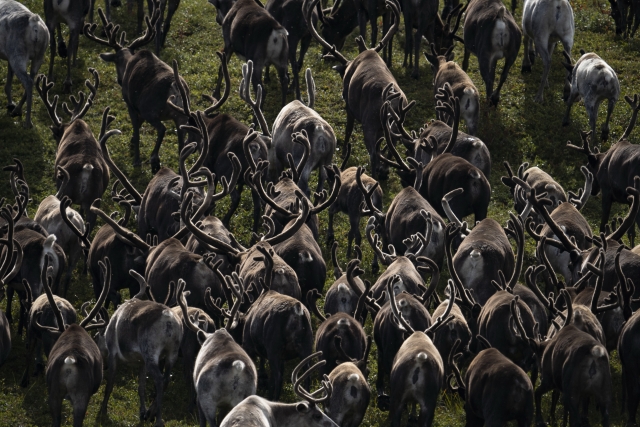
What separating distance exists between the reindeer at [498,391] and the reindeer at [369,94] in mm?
7497

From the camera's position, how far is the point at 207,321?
14305mm

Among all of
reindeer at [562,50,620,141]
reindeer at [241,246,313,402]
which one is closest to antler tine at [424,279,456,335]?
reindeer at [241,246,313,402]

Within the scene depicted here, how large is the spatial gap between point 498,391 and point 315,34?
11.6 m

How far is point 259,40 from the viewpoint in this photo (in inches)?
873

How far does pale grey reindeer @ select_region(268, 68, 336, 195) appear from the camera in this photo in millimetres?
18969

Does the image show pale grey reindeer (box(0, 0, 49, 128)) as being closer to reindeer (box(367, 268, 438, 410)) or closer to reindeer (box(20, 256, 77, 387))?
reindeer (box(20, 256, 77, 387))

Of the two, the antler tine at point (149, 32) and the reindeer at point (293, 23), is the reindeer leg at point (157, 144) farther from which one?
the reindeer at point (293, 23)

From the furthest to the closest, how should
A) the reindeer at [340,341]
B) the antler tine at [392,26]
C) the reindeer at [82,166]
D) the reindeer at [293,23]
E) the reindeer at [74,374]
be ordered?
A: the reindeer at [293,23]
the antler tine at [392,26]
the reindeer at [82,166]
the reindeer at [340,341]
the reindeer at [74,374]

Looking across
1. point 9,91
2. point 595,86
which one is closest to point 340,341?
point 595,86

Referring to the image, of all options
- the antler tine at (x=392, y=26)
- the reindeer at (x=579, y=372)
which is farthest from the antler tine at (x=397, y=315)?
the antler tine at (x=392, y=26)

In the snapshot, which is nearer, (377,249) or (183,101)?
(377,249)

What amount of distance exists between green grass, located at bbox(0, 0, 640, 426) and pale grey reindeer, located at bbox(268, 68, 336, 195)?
1033mm

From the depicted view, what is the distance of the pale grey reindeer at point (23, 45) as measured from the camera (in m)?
21.8

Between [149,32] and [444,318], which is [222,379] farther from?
[149,32]
